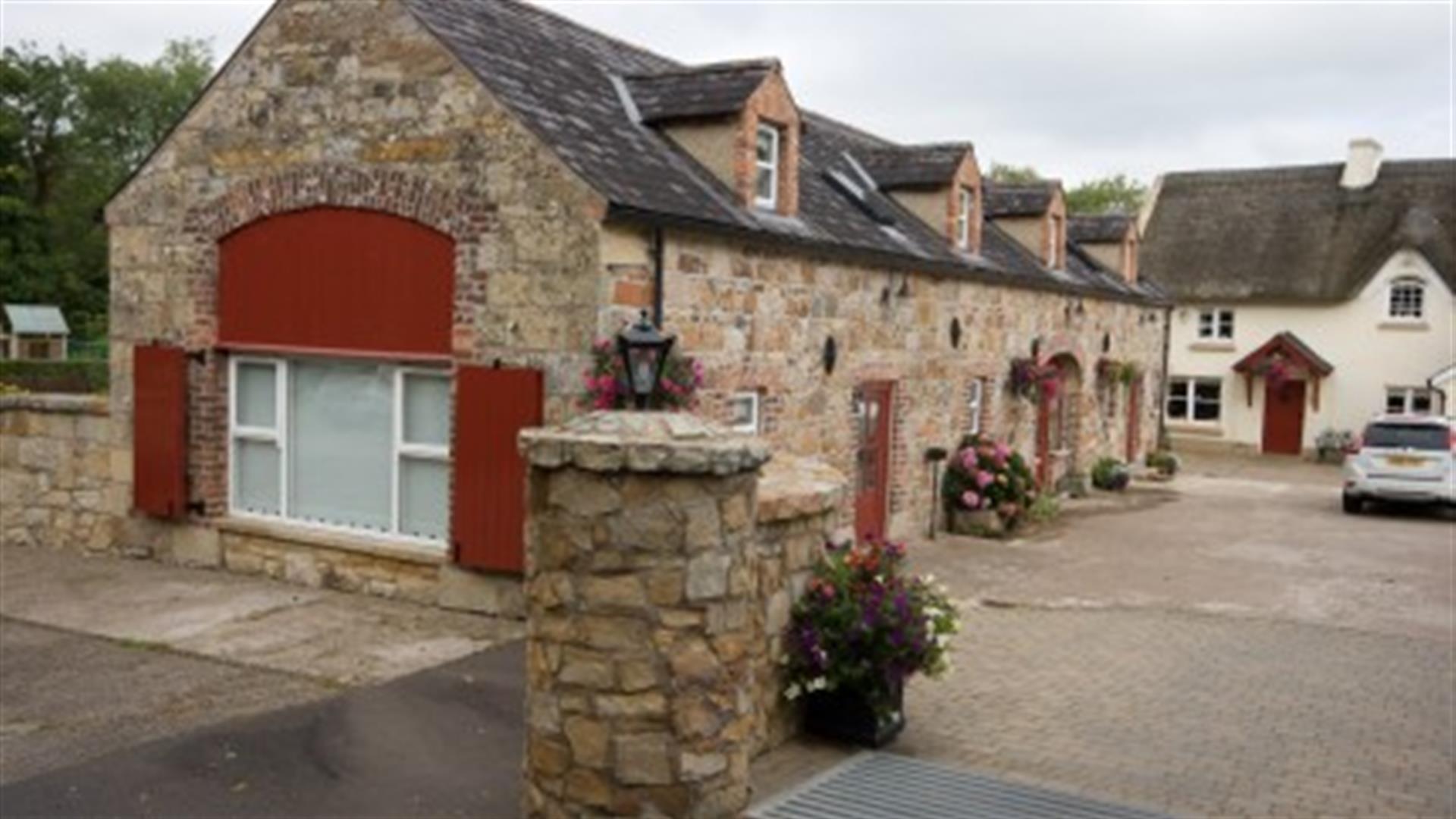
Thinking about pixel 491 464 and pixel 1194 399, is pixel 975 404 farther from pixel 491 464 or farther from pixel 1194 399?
pixel 1194 399

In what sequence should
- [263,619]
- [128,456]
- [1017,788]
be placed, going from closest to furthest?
[1017,788] < [263,619] < [128,456]

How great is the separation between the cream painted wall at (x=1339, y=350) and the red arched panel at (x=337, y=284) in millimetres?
28513

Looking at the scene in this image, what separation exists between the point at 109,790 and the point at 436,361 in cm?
497

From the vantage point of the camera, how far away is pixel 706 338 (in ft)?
35.6

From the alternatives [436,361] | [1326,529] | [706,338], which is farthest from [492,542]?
[1326,529]

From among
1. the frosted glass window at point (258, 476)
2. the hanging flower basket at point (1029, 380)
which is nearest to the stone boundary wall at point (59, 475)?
the frosted glass window at point (258, 476)

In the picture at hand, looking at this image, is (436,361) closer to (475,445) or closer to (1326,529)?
(475,445)

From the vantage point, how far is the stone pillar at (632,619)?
18.2 feet

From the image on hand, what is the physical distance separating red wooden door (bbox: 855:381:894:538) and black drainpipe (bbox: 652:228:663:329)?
4562 mm

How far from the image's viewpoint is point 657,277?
1004 cm

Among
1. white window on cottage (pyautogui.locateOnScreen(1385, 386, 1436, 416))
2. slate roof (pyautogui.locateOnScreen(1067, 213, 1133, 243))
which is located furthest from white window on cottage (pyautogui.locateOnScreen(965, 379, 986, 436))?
white window on cottage (pyautogui.locateOnScreen(1385, 386, 1436, 416))

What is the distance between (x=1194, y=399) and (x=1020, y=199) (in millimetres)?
16724

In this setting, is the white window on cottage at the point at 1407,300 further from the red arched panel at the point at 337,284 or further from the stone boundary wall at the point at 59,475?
the stone boundary wall at the point at 59,475

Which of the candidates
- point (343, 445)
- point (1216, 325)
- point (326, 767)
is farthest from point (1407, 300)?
point (326, 767)
